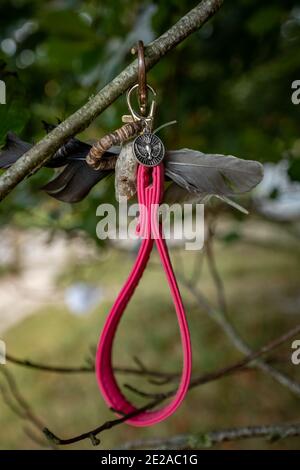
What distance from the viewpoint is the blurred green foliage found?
0.75 meters

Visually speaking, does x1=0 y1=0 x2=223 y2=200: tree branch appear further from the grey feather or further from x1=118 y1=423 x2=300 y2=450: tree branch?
x1=118 y1=423 x2=300 y2=450: tree branch

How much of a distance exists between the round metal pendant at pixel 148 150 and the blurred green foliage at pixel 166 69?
296 mm

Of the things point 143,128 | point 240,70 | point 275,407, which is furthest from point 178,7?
point 275,407

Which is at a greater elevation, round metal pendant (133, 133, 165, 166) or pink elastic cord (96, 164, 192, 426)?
round metal pendant (133, 133, 165, 166)

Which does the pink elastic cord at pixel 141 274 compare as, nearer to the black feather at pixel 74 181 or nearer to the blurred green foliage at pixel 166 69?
the black feather at pixel 74 181

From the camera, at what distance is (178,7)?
2.37ft

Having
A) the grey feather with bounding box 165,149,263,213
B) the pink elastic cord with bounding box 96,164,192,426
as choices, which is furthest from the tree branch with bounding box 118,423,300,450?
the grey feather with bounding box 165,149,263,213

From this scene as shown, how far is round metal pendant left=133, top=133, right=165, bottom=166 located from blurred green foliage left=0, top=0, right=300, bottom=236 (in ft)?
0.97

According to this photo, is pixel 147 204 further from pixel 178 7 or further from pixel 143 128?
pixel 178 7

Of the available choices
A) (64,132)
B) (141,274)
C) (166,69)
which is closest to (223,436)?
(141,274)

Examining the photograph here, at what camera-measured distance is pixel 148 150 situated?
38cm

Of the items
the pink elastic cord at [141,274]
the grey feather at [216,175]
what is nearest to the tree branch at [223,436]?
the pink elastic cord at [141,274]

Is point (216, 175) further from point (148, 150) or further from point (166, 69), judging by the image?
point (166, 69)

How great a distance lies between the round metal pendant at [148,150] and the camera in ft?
1.22
